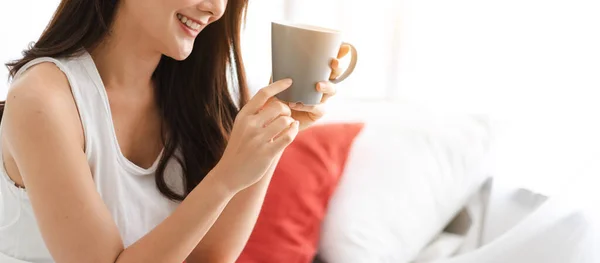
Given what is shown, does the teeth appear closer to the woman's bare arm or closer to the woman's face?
the woman's face

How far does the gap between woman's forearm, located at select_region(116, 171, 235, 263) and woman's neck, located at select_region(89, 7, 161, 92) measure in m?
0.31

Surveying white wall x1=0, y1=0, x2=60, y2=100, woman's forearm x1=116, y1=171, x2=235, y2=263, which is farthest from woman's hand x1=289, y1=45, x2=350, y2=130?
white wall x1=0, y1=0, x2=60, y2=100

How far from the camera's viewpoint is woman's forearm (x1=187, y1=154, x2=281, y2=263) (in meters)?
1.20

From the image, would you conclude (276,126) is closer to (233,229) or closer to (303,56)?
(303,56)

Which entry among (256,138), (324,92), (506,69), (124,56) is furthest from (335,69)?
(506,69)

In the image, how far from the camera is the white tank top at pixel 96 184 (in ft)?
3.54

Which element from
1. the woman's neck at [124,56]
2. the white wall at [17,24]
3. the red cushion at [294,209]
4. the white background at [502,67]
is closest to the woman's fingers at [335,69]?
the woman's neck at [124,56]

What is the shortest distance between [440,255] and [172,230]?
63cm

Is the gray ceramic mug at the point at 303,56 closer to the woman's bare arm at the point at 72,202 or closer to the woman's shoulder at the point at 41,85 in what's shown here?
the woman's bare arm at the point at 72,202

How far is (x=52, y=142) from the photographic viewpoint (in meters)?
0.95

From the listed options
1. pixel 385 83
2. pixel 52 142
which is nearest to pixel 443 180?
pixel 385 83

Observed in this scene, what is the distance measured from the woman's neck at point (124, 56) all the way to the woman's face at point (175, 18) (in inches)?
1.6

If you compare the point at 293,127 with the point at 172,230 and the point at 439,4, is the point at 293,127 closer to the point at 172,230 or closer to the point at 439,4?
the point at 172,230

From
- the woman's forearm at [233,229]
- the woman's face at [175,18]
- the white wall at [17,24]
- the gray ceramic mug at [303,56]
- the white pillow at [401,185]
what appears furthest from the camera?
the white wall at [17,24]
